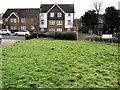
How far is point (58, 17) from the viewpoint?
186ft

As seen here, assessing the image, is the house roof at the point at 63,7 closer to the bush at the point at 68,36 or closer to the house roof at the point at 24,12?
the house roof at the point at 24,12

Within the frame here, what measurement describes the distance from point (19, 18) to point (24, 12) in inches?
73.5

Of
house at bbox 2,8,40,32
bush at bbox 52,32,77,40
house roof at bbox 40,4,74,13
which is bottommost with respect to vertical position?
bush at bbox 52,32,77,40

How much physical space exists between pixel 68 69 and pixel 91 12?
144 ft

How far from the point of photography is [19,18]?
57.4 metres

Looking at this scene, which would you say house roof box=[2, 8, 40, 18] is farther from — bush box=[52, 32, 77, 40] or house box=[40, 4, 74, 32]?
bush box=[52, 32, 77, 40]

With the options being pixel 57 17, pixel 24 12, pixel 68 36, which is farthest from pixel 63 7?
pixel 68 36

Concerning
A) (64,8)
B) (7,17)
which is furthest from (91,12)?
(7,17)

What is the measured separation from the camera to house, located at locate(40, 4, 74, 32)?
5569cm

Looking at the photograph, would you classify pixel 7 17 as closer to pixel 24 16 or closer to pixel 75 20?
pixel 24 16

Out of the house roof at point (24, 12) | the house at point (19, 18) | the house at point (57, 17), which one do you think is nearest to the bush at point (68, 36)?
the house at point (57, 17)

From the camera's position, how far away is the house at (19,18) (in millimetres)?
56694

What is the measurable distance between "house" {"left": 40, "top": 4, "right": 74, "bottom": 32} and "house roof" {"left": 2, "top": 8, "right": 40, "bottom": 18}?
142cm

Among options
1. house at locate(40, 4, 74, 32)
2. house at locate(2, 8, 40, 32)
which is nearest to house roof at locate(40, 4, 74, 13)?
house at locate(40, 4, 74, 32)
